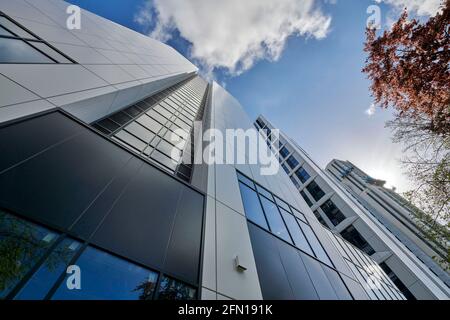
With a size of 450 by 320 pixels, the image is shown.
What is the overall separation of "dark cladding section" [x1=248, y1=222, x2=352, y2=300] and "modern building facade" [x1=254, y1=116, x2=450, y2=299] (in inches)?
774

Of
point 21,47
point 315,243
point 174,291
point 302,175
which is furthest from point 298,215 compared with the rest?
point 302,175

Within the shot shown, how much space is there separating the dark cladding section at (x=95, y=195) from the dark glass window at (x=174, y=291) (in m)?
0.15

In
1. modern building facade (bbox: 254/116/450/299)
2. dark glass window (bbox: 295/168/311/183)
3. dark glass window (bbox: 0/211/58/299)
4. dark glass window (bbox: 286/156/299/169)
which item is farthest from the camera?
dark glass window (bbox: 286/156/299/169)

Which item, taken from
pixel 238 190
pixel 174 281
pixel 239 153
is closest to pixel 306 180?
A: pixel 239 153

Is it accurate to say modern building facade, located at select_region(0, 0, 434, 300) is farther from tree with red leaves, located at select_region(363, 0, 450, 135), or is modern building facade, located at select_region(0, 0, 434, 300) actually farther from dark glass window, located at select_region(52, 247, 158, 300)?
tree with red leaves, located at select_region(363, 0, 450, 135)

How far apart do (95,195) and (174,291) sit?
107 inches

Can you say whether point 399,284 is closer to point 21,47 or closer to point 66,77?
point 66,77

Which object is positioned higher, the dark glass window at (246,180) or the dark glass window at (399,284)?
the dark glass window at (246,180)

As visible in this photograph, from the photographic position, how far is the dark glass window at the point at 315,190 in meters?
35.6

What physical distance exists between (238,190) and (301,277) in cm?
425

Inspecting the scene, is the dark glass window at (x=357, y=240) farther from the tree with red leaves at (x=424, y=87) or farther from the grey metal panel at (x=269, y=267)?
the grey metal panel at (x=269, y=267)

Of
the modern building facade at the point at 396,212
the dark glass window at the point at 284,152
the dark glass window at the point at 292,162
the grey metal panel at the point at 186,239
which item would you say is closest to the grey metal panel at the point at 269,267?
the grey metal panel at the point at 186,239

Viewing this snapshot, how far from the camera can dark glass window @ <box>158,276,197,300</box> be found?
146 inches

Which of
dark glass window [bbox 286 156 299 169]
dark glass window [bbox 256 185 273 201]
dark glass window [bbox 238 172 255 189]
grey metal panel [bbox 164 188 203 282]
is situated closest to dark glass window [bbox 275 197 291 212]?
dark glass window [bbox 256 185 273 201]
